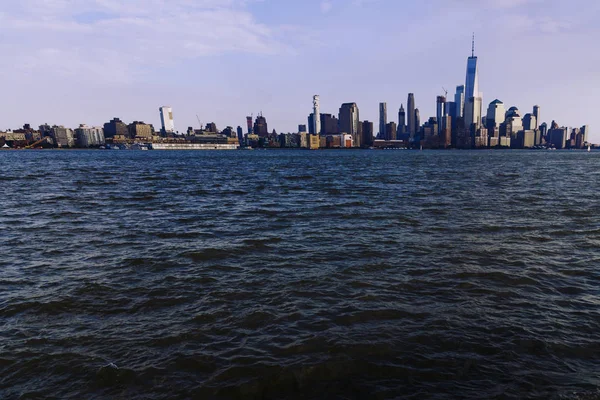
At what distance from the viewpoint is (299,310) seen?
11.2 metres

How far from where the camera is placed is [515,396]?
738 centimetres

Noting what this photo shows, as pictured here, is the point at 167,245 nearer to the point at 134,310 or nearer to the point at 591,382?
the point at 134,310

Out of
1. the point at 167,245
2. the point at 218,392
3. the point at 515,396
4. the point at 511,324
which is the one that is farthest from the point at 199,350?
the point at 167,245

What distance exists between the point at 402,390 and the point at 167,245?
1428 centimetres

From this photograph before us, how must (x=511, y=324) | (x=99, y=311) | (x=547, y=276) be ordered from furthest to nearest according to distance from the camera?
(x=547, y=276), (x=99, y=311), (x=511, y=324)

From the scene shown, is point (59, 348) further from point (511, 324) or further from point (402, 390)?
point (511, 324)

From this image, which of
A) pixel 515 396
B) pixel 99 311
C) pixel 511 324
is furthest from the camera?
pixel 99 311

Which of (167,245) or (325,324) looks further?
(167,245)

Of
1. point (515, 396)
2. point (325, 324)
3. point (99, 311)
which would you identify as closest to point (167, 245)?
point (99, 311)

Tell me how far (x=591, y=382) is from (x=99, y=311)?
1290 cm

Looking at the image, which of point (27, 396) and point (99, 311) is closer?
point (27, 396)

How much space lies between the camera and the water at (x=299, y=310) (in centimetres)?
790

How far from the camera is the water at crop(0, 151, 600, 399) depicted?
311 inches

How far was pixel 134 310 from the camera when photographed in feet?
36.9
